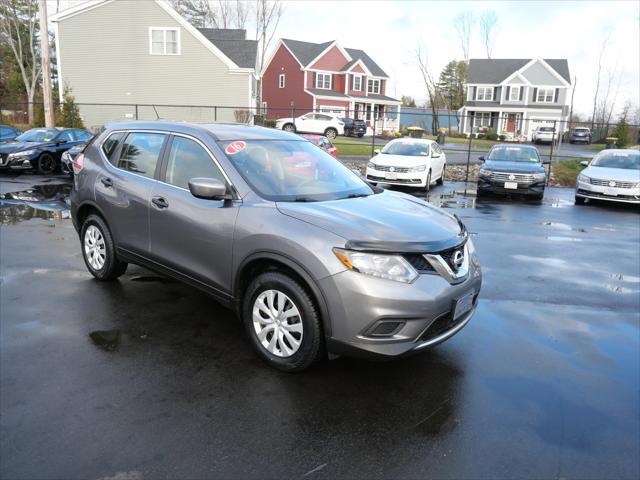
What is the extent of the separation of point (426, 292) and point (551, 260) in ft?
16.7

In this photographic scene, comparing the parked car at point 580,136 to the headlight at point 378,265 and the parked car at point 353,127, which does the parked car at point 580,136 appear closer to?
the parked car at point 353,127

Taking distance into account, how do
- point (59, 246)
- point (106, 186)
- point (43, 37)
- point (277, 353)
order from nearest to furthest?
1. point (277, 353)
2. point (106, 186)
3. point (59, 246)
4. point (43, 37)

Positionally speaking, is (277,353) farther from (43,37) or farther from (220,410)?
(43,37)

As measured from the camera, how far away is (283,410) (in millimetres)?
3535

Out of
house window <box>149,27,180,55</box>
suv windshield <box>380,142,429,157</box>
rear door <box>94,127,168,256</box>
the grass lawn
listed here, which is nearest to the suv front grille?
suv windshield <box>380,142,429,157</box>

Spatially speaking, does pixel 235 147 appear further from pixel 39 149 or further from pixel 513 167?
pixel 39 149

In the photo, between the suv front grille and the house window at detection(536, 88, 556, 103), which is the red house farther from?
the suv front grille

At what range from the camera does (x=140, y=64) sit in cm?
3059

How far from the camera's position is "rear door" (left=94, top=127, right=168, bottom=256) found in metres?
5.11

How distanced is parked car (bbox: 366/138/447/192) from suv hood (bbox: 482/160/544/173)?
162 cm

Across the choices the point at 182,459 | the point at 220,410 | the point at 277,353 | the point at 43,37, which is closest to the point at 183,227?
the point at 277,353

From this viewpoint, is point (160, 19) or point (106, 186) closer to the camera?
point (106, 186)

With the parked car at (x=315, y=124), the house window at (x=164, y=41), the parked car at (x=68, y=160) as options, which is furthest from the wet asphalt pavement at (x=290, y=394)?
the parked car at (x=315, y=124)

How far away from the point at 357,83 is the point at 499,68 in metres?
20.2
